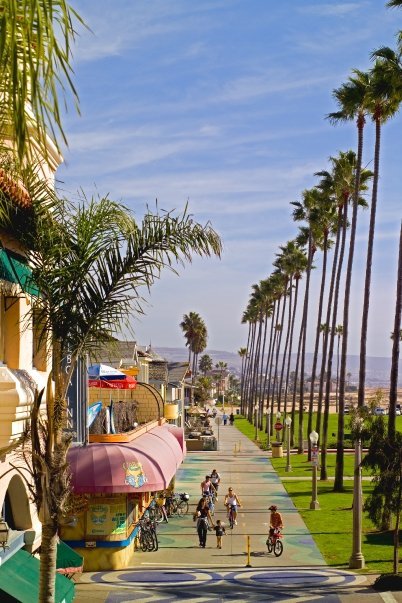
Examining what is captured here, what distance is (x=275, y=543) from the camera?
101ft

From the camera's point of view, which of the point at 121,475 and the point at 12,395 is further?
the point at 121,475

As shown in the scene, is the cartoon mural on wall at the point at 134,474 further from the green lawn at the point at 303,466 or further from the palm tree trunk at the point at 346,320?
the green lawn at the point at 303,466

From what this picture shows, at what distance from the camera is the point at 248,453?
76500 mm

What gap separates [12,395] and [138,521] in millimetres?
21233

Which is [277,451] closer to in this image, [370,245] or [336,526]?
[370,245]

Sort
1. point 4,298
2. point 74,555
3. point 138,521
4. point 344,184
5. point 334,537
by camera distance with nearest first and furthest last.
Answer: point 4,298 < point 74,555 < point 138,521 < point 334,537 < point 344,184

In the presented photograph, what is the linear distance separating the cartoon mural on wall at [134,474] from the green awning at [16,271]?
14.4m

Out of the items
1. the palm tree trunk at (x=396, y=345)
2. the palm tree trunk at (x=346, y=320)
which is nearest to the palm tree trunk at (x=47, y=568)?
the palm tree trunk at (x=396, y=345)

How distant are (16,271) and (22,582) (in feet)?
16.7

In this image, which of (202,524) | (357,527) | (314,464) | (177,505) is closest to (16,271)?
A: (357,527)

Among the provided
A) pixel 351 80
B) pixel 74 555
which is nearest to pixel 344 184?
pixel 351 80

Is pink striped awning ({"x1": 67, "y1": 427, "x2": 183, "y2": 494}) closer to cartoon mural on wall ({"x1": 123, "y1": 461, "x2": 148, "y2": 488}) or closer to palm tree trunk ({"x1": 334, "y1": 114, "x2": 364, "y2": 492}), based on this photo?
cartoon mural on wall ({"x1": 123, "y1": 461, "x2": 148, "y2": 488})

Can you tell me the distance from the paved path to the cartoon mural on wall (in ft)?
8.75

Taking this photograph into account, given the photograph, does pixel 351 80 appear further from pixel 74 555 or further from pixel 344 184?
pixel 74 555
